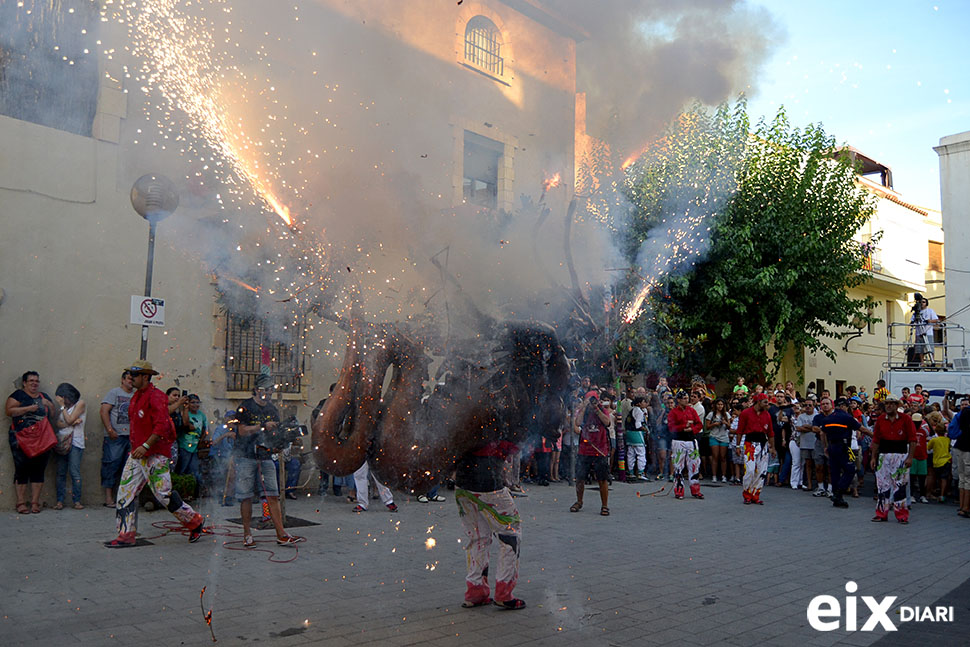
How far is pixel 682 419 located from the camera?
11336 mm

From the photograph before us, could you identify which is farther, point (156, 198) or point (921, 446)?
point (921, 446)

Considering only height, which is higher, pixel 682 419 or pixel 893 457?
pixel 682 419

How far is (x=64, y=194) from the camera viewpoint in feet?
22.3

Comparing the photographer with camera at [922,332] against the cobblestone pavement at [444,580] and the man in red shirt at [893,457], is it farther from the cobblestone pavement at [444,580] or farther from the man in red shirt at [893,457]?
the cobblestone pavement at [444,580]

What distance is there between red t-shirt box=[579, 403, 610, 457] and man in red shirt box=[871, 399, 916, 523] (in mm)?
3521

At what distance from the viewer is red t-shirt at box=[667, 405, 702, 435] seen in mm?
11320

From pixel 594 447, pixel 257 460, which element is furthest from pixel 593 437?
pixel 257 460

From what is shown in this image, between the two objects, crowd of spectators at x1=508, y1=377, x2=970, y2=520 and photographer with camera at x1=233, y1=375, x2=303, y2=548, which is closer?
photographer with camera at x1=233, y1=375, x2=303, y2=548

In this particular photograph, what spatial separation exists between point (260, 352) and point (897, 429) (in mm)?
7840

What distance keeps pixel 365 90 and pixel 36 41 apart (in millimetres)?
1907

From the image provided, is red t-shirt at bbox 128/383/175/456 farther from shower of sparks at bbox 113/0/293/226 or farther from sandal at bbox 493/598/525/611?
sandal at bbox 493/598/525/611

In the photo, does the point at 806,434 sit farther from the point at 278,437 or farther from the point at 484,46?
the point at 484,46

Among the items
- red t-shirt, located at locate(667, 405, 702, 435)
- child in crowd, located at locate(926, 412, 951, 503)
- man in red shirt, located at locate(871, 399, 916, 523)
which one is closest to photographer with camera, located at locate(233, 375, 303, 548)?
red t-shirt, located at locate(667, 405, 702, 435)

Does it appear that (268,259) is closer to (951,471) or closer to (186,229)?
(186,229)
